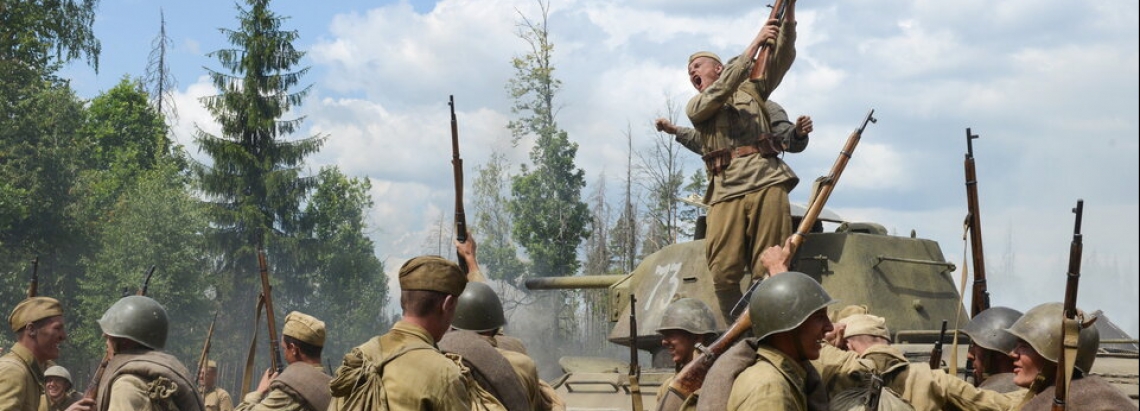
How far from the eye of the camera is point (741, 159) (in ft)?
29.7

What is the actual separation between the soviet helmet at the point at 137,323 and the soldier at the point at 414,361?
1.80 metres

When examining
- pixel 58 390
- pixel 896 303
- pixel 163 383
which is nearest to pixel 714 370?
pixel 163 383

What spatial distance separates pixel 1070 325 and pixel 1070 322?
0.01m

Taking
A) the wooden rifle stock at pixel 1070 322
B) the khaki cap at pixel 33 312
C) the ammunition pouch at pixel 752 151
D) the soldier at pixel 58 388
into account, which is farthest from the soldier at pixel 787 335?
the soldier at pixel 58 388

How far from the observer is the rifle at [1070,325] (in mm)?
4812

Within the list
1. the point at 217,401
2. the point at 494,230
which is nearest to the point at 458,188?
the point at 217,401

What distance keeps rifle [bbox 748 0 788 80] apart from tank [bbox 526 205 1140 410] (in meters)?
1.37

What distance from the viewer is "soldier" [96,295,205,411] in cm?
621

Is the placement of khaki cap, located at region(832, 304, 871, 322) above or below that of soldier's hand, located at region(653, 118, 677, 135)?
below

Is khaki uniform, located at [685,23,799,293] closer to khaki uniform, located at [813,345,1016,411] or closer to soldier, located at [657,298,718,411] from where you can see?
soldier, located at [657,298,718,411]

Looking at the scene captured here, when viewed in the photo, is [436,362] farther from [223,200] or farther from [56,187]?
[223,200]

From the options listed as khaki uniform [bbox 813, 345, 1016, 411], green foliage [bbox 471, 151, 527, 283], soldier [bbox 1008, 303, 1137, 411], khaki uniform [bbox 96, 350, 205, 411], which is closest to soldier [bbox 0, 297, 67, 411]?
khaki uniform [bbox 96, 350, 205, 411]

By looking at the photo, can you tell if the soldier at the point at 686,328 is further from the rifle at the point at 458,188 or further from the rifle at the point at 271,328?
the rifle at the point at 271,328

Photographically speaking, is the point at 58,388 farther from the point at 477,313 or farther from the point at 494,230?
the point at 494,230
